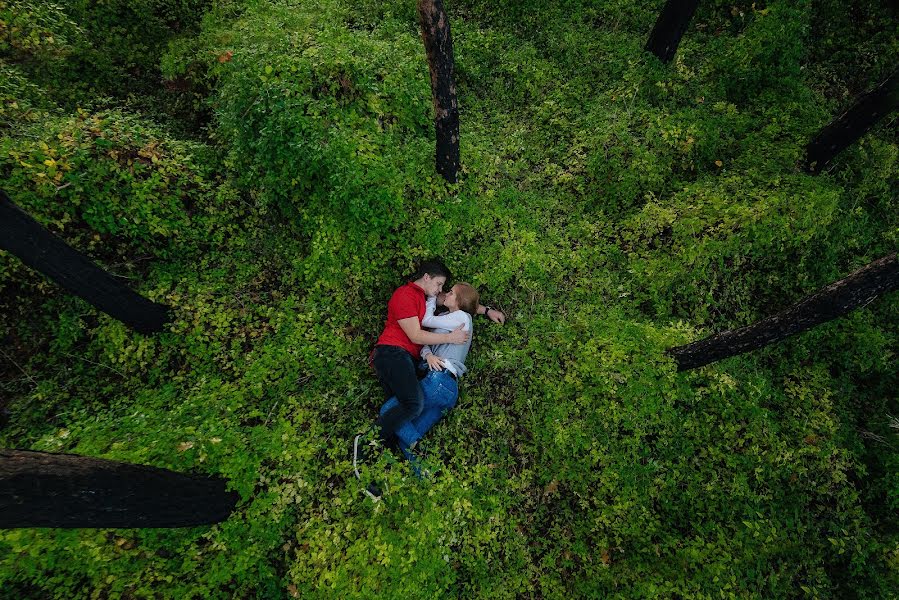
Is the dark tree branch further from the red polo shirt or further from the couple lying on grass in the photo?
the red polo shirt

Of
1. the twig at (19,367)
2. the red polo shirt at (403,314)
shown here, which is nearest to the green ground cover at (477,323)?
the twig at (19,367)

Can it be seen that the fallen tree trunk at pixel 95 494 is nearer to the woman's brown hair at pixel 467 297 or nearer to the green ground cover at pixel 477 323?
the green ground cover at pixel 477 323

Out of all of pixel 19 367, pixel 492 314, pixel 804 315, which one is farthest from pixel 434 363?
pixel 19 367

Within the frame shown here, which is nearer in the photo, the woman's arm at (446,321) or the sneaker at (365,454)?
the sneaker at (365,454)

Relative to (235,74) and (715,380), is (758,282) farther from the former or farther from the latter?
(235,74)

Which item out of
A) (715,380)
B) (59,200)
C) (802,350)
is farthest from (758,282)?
(59,200)

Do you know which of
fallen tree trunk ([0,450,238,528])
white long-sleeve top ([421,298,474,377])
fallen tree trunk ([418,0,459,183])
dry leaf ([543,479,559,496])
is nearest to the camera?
fallen tree trunk ([0,450,238,528])

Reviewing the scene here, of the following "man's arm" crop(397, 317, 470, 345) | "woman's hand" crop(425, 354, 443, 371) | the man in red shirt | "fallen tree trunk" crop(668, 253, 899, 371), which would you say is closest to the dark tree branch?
"fallen tree trunk" crop(668, 253, 899, 371)
